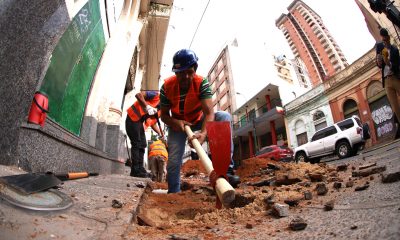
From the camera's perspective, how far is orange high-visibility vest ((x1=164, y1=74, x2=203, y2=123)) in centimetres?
290

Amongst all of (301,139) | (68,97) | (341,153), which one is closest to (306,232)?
(68,97)

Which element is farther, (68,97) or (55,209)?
(68,97)

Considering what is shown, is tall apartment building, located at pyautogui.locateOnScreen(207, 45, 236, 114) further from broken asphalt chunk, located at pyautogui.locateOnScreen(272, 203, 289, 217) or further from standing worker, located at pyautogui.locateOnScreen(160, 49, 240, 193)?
broken asphalt chunk, located at pyautogui.locateOnScreen(272, 203, 289, 217)

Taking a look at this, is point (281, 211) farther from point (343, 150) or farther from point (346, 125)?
point (346, 125)

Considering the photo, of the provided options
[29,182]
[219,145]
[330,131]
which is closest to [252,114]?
[330,131]

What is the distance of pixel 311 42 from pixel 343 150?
45067 millimetres

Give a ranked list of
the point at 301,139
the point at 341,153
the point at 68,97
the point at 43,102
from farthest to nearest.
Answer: the point at 301,139 < the point at 341,153 < the point at 68,97 < the point at 43,102

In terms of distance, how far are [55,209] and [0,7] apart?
1529 mm

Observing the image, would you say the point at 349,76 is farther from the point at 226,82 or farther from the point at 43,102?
the point at 226,82

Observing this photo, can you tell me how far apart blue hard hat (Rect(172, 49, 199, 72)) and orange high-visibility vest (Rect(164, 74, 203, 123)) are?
0.22m

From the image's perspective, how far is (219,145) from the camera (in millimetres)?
1703

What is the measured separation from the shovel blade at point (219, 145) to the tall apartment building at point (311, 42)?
48.3m

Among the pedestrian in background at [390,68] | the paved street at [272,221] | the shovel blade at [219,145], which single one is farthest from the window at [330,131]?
the shovel blade at [219,145]

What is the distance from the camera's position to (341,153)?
11539mm
